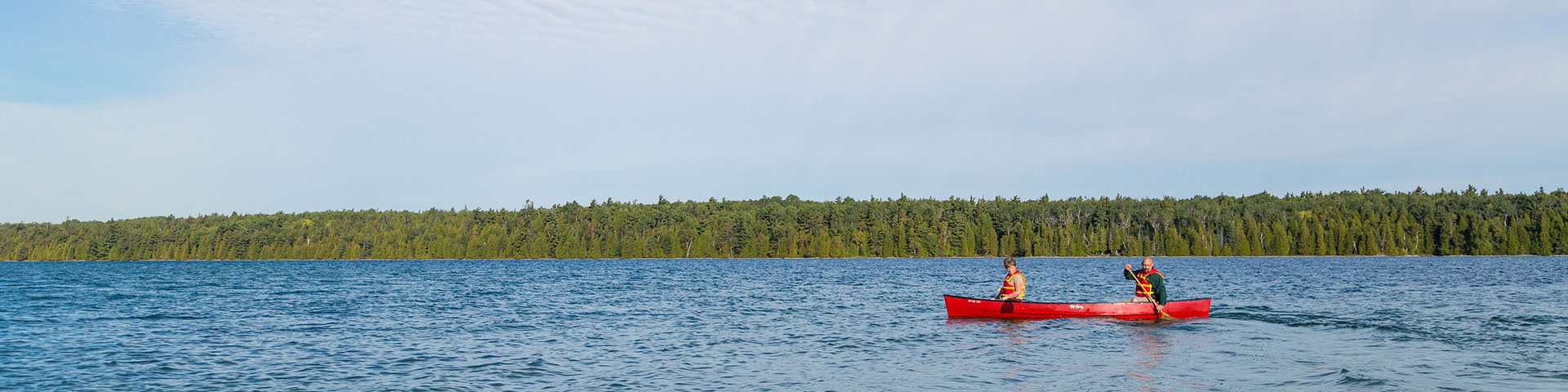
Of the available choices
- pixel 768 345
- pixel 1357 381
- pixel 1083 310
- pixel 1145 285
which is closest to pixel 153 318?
pixel 768 345

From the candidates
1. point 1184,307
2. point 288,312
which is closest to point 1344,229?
point 1184,307

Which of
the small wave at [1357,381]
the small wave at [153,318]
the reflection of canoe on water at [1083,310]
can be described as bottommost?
the small wave at [1357,381]

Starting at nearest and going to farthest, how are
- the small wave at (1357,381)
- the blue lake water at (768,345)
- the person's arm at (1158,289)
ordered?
the small wave at (1357,381), the blue lake water at (768,345), the person's arm at (1158,289)

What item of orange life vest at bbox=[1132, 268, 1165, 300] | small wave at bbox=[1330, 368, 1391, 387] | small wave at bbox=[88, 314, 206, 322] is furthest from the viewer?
small wave at bbox=[88, 314, 206, 322]

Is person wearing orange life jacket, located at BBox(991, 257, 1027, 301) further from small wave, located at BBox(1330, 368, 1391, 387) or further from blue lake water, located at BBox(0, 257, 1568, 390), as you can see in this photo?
small wave, located at BBox(1330, 368, 1391, 387)

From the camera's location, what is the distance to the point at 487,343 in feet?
89.5

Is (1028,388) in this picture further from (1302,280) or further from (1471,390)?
(1302,280)

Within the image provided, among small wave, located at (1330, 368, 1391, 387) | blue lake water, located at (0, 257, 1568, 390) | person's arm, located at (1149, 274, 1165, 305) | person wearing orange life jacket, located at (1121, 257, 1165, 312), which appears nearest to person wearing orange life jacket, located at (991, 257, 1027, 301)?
blue lake water, located at (0, 257, 1568, 390)

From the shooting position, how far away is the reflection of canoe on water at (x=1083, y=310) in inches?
1298

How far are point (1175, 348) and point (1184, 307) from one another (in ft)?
28.1

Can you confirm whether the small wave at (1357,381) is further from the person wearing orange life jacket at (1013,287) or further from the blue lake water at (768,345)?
the person wearing orange life jacket at (1013,287)

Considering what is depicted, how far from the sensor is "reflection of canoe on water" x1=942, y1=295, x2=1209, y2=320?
33.0m

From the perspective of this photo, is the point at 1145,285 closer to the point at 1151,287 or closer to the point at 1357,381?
the point at 1151,287

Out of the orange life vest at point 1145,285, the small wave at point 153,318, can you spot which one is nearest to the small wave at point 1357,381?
the orange life vest at point 1145,285
